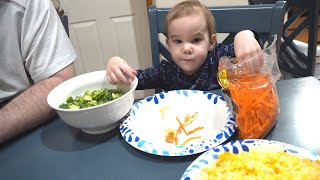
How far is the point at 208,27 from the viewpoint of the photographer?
108cm

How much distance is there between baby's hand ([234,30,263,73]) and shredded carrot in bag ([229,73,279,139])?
3 cm

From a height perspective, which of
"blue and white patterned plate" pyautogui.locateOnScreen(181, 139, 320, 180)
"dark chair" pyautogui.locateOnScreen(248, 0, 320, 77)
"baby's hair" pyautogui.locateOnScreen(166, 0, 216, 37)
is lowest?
"dark chair" pyautogui.locateOnScreen(248, 0, 320, 77)

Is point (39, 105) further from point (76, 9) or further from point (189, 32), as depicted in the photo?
point (76, 9)

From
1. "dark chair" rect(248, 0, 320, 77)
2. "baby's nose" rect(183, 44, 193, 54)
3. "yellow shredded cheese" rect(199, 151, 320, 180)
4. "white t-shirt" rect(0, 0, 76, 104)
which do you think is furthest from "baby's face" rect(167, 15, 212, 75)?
"dark chair" rect(248, 0, 320, 77)

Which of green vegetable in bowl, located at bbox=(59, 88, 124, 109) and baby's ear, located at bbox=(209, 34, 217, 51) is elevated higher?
baby's ear, located at bbox=(209, 34, 217, 51)

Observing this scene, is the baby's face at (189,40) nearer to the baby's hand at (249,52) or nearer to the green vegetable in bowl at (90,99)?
the baby's hand at (249,52)

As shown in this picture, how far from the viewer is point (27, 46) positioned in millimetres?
1020

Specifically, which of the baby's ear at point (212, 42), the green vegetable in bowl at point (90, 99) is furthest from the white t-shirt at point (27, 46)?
the baby's ear at point (212, 42)

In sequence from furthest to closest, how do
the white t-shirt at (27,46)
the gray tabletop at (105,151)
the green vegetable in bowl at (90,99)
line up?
1. the white t-shirt at (27,46)
2. the green vegetable in bowl at (90,99)
3. the gray tabletop at (105,151)

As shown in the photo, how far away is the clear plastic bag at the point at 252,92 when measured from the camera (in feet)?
2.23

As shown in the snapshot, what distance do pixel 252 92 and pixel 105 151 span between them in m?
0.39

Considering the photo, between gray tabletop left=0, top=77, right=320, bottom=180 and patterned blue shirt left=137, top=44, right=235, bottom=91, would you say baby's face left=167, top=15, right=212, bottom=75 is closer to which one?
patterned blue shirt left=137, top=44, right=235, bottom=91

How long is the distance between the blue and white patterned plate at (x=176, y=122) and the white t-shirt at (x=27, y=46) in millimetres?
372

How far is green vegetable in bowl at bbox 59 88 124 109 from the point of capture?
0.81 m
